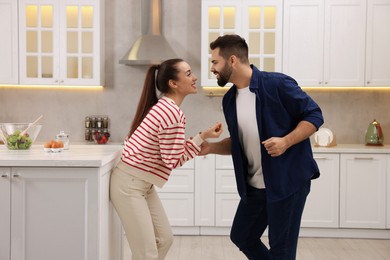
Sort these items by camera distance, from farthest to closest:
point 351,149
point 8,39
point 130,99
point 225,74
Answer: point 130,99 → point 8,39 → point 351,149 → point 225,74

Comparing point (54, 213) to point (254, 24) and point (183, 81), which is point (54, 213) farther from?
point (254, 24)

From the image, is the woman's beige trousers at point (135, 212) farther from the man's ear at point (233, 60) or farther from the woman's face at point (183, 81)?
the man's ear at point (233, 60)

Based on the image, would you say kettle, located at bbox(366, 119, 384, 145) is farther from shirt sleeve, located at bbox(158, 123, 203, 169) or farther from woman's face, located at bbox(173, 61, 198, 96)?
shirt sleeve, located at bbox(158, 123, 203, 169)

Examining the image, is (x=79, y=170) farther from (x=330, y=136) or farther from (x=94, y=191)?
(x=330, y=136)

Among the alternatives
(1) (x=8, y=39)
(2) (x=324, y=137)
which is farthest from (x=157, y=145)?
(1) (x=8, y=39)

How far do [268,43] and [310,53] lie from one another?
39 cm

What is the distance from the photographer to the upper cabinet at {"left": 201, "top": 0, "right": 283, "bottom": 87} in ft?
17.8

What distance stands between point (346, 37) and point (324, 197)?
1.44 meters

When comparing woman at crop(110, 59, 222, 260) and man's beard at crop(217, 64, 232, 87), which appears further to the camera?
man's beard at crop(217, 64, 232, 87)

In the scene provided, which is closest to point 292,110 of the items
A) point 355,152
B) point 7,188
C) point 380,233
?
point 7,188

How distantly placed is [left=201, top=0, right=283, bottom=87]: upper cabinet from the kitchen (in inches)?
16.4

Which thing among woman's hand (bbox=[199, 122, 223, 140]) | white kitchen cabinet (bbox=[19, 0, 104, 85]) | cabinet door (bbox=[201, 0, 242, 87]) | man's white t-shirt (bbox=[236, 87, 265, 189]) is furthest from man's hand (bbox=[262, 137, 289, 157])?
white kitchen cabinet (bbox=[19, 0, 104, 85])

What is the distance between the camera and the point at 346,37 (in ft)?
17.8

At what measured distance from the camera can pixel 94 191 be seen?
2.92 metres
